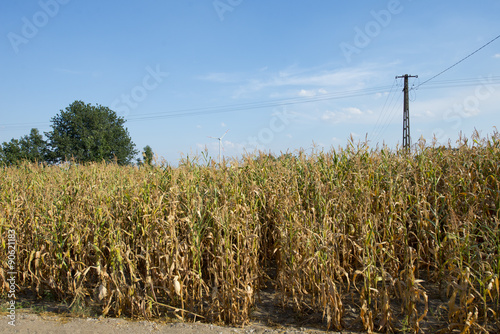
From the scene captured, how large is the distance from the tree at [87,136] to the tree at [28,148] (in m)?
1.10

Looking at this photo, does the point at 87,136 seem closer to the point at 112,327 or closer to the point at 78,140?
the point at 78,140

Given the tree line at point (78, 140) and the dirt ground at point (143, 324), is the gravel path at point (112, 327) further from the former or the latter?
the tree line at point (78, 140)

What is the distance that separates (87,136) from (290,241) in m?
44.2

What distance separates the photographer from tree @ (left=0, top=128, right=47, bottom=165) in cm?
3904

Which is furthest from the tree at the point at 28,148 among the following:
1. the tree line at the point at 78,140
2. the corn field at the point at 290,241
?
the corn field at the point at 290,241

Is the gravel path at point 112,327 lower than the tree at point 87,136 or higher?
lower

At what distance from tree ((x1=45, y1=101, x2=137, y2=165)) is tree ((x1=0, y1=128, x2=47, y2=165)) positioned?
3.62 ft

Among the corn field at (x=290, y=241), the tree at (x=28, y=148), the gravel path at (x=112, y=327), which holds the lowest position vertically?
the gravel path at (x=112, y=327)

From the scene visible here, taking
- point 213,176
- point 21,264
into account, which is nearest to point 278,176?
point 213,176

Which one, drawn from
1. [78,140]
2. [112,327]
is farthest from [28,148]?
[112,327]

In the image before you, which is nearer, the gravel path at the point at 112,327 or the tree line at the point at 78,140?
the gravel path at the point at 112,327

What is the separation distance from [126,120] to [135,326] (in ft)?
161

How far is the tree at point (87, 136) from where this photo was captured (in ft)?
134

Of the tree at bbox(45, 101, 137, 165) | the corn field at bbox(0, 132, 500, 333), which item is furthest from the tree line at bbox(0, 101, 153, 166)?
the corn field at bbox(0, 132, 500, 333)
